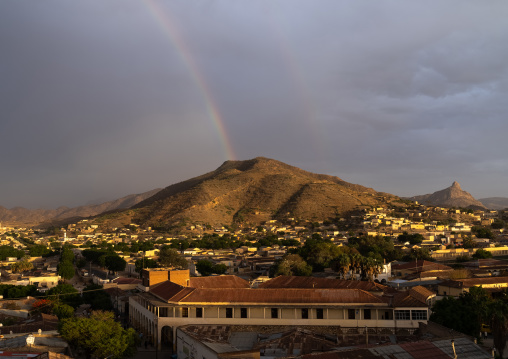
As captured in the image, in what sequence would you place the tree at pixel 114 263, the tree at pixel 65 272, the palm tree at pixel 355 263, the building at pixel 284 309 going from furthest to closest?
the tree at pixel 114 263 < the tree at pixel 65 272 < the palm tree at pixel 355 263 < the building at pixel 284 309

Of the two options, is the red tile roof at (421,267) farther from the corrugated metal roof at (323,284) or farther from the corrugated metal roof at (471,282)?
the corrugated metal roof at (323,284)

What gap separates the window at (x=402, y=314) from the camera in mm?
29766

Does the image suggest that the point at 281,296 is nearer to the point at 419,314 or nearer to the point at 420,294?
the point at 419,314

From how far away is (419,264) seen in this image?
56719 millimetres

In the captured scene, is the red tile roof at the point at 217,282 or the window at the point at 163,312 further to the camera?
the red tile roof at the point at 217,282

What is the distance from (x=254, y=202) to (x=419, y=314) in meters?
132

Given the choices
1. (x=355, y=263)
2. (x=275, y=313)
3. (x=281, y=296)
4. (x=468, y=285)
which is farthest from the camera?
(x=355, y=263)

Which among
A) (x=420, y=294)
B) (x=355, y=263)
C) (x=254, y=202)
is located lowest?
(x=420, y=294)

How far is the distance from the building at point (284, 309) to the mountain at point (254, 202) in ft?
349

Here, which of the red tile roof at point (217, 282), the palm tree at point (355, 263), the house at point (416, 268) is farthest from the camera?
the house at point (416, 268)

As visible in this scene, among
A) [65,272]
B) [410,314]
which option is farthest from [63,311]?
[65,272]

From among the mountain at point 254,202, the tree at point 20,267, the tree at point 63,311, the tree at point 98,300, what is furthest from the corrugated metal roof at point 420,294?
the mountain at point 254,202

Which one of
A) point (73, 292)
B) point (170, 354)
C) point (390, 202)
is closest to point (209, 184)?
point (390, 202)

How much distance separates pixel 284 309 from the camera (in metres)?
31.3
